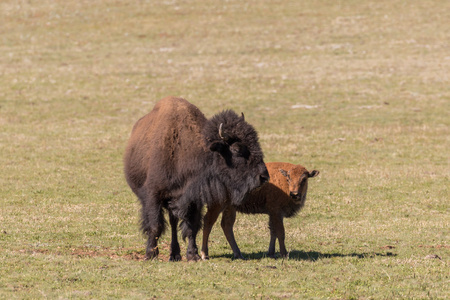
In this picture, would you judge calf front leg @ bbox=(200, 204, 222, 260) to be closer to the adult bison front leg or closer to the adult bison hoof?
the adult bison hoof

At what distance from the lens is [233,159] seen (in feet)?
37.1

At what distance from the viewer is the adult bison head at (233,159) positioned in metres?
11.2

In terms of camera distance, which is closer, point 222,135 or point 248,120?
point 222,135

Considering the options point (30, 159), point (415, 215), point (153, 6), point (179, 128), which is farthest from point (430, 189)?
point (153, 6)

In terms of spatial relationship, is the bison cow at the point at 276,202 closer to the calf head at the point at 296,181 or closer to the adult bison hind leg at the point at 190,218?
the calf head at the point at 296,181

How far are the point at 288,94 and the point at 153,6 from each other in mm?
26283

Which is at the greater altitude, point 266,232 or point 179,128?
point 179,128

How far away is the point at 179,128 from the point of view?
11828 millimetres

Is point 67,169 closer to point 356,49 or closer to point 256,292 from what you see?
point 256,292

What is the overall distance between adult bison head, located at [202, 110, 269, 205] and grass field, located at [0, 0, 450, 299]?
1.30 m

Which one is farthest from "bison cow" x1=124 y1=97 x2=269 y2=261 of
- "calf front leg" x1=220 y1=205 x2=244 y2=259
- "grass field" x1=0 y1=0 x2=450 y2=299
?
"grass field" x1=0 y1=0 x2=450 y2=299

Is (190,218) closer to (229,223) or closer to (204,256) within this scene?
(204,256)

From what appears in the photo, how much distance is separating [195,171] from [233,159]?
690 millimetres

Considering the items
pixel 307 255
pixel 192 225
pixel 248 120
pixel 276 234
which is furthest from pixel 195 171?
pixel 248 120
